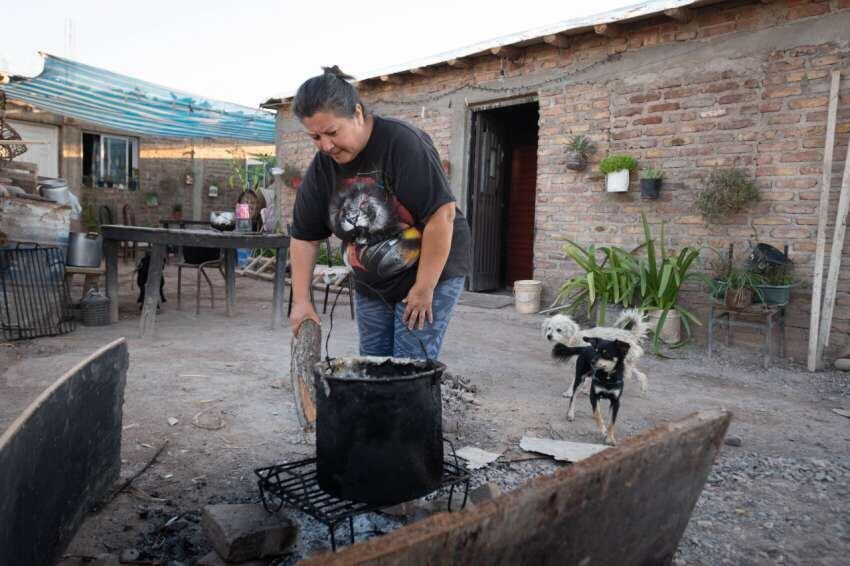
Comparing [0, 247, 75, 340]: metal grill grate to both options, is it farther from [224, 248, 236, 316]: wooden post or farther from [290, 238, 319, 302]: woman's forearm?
[290, 238, 319, 302]: woman's forearm

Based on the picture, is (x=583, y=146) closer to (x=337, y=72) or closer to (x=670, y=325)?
(x=670, y=325)

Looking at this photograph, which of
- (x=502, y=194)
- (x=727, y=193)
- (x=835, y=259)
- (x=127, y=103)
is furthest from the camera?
(x=127, y=103)

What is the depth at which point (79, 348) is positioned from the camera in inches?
183

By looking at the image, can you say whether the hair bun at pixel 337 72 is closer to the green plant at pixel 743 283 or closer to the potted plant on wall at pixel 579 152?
the green plant at pixel 743 283

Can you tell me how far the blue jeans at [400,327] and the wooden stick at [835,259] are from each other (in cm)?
392

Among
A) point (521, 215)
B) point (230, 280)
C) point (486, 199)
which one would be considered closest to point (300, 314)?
point (230, 280)

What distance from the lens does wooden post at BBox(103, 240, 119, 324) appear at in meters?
5.29

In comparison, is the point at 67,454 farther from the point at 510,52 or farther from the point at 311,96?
the point at 510,52

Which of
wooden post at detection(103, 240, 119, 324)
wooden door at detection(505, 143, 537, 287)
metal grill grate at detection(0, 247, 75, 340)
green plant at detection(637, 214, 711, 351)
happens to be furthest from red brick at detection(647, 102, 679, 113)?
metal grill grate at detection(0, 247, 75, 340)

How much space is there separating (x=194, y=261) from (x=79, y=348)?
2.24m

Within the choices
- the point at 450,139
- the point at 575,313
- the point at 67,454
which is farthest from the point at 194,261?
the point at 67,454

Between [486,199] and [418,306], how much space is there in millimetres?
6374

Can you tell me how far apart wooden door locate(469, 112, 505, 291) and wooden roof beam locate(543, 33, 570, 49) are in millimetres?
1523

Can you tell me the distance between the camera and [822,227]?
4766 mm
